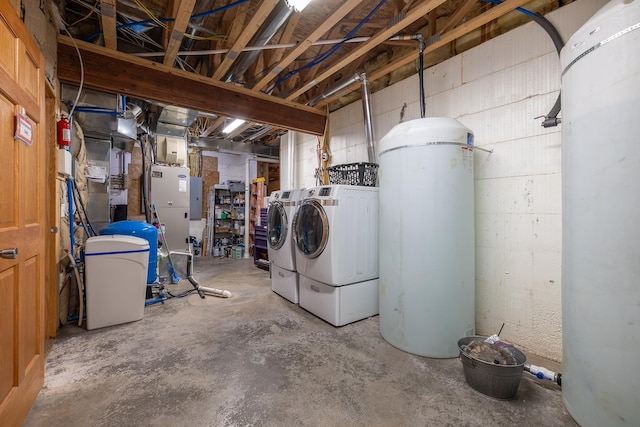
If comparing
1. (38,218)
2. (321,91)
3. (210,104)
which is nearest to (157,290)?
(38,218)

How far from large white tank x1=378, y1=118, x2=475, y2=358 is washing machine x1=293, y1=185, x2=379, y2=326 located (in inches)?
23.0

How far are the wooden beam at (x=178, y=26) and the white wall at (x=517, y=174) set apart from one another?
7.80ft

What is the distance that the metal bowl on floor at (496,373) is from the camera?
1.63m

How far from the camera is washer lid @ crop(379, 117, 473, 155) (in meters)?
A: 2.06

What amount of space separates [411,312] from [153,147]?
5.05m

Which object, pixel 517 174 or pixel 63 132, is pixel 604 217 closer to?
pixel 517 174

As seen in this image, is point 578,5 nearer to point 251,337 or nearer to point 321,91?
point 321,91

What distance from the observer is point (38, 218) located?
165 cm

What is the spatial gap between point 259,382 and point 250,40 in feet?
10.4

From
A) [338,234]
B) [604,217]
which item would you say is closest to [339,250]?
[338,234]

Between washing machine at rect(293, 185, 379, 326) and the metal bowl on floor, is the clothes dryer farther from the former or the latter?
the metal bowl on floor

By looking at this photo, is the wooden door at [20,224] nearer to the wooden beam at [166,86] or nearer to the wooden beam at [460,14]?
the wooden beam at [166,86]

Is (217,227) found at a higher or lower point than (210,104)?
lower

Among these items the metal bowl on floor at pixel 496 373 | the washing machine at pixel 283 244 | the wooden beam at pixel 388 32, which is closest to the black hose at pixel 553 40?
the wooden beam at pixel 388 32
